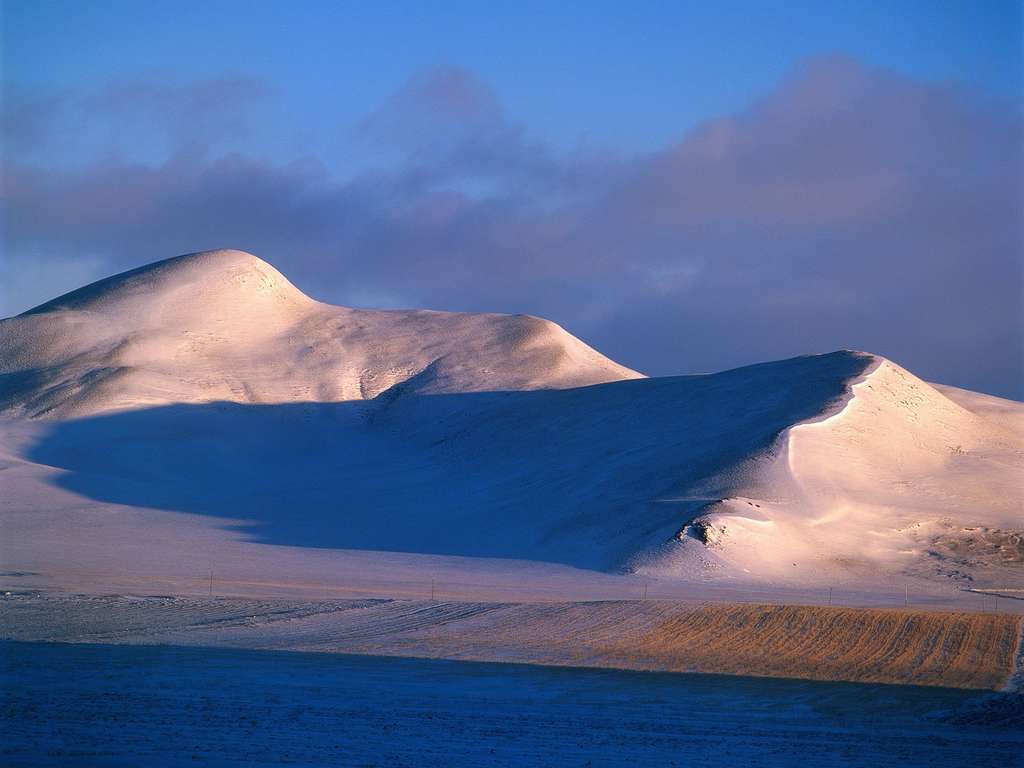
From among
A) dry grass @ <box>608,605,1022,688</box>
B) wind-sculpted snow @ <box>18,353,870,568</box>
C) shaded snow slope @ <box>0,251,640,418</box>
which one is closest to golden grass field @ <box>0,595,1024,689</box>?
dry grass @ <box>608,605,1022,688</box>

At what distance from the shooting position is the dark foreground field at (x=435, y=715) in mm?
15812

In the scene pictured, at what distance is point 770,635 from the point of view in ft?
95.6

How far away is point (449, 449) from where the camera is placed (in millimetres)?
78125

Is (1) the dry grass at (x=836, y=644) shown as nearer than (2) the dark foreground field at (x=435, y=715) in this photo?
No

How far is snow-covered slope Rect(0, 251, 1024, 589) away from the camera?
5053 centimetres

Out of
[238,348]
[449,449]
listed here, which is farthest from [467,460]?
[238,348]

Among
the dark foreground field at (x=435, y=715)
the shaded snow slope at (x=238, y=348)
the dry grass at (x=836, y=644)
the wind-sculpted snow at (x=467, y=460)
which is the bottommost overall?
the dark foreground field at (x=435, y=715)

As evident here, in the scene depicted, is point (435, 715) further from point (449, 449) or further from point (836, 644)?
point (449, 449)

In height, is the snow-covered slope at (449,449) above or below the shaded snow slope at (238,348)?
below

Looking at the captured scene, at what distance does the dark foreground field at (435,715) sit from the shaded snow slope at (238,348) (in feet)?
208

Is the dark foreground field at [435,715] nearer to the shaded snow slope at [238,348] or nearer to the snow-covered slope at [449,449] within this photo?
the snow-covered slope at [449,449]

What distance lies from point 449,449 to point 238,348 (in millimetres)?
25726

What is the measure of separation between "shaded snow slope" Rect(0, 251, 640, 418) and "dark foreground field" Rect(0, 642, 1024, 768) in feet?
208

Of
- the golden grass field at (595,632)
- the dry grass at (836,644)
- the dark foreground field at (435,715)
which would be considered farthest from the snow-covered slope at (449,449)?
the dark foreground field at (435,715)
